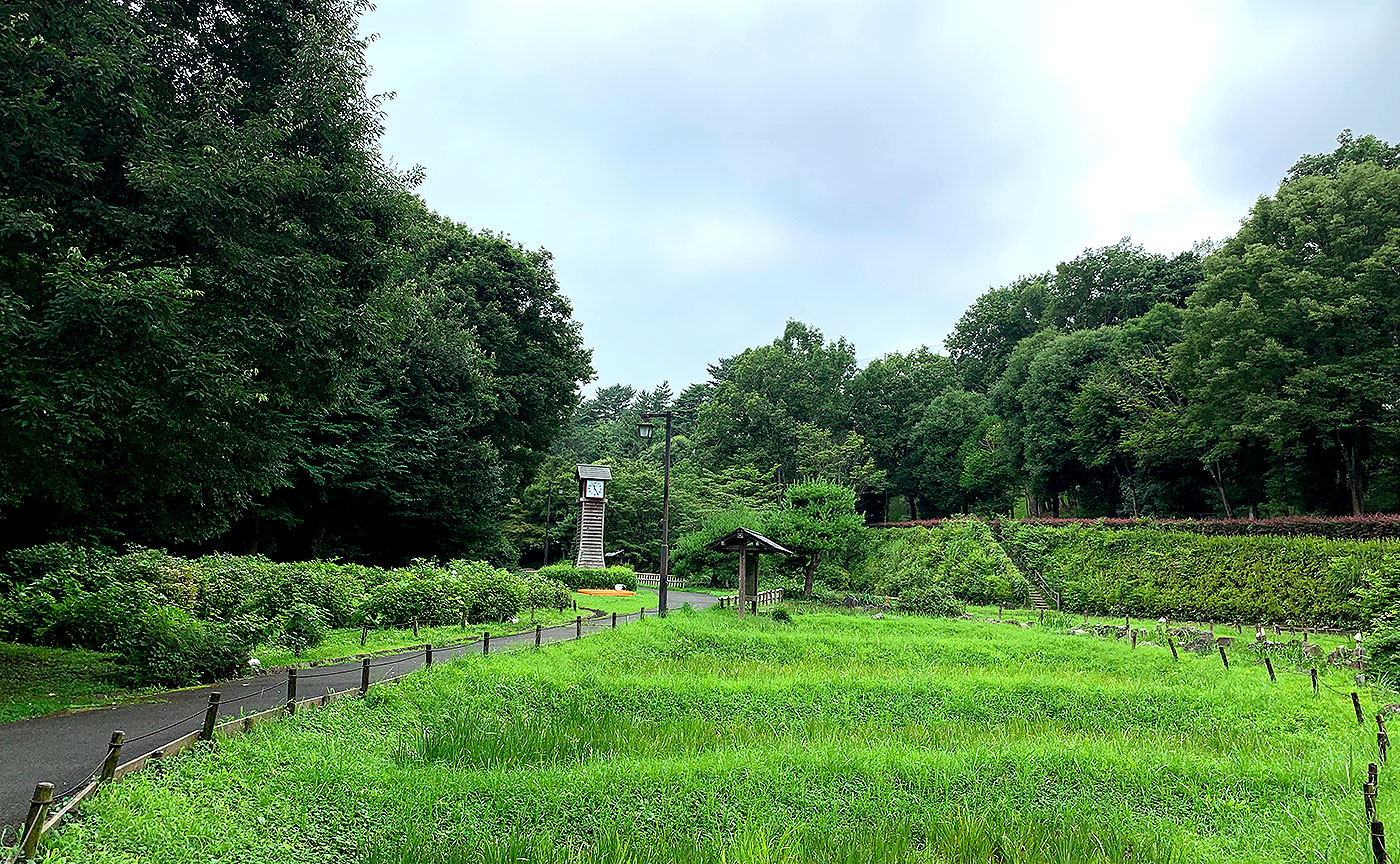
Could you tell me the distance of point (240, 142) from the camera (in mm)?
9844

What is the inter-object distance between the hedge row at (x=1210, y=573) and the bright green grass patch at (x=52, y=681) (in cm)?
2482

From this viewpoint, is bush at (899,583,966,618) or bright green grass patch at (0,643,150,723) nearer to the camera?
bright green grass patch at (0,643,150,723)

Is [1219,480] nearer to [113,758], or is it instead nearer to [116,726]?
[116,726]

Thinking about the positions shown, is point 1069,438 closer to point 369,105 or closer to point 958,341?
point 958,341

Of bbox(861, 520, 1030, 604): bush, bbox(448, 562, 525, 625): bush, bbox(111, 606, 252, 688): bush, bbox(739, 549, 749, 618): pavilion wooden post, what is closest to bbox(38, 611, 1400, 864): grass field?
bbox(111, 606, 252, 688): bush

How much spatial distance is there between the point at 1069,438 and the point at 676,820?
4021cm

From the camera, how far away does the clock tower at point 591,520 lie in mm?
41469

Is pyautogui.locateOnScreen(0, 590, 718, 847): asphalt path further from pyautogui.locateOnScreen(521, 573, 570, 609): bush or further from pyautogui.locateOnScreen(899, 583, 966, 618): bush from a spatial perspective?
pyautogui.locateOnScreen(899, 583, 966, 618): bush

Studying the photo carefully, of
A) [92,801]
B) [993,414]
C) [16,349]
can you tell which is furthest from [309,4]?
[993,414]

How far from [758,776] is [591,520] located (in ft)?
117

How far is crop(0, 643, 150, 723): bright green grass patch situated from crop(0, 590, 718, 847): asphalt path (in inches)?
17.4

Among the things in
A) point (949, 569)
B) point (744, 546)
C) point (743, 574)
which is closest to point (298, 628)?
point (743, 574)

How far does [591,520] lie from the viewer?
42.2 meters

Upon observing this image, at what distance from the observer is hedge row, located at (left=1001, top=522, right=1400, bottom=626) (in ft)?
69.5
